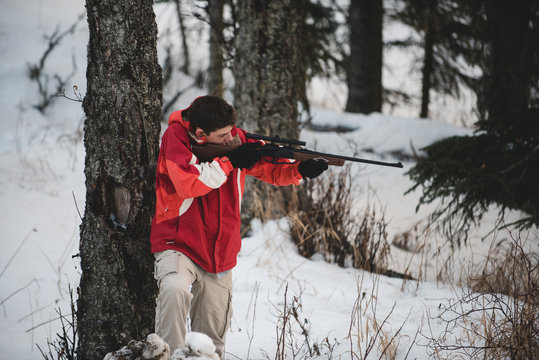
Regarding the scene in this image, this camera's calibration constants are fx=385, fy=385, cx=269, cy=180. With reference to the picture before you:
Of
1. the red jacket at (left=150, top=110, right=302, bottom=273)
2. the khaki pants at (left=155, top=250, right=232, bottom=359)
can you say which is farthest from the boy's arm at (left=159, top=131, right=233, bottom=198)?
the khaki pants at (left=155, top=250, right=232, bottom=359)

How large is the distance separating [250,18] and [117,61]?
2.55 m

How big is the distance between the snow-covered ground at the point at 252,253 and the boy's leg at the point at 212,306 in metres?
0.26

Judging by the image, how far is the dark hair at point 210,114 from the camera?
6.54 ft

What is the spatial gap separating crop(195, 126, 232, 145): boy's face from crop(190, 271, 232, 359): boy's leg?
2.32ft

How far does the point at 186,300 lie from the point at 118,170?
74 cm

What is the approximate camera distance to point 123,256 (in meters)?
2.00

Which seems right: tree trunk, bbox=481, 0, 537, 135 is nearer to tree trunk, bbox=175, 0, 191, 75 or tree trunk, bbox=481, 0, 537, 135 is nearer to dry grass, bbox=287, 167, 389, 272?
dry grass, bbox=287, 167, 389, 272

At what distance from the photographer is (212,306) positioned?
6.66 feet

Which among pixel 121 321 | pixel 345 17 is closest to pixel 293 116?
pixel 121 321

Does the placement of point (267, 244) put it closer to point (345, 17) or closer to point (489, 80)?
point (489, 80)

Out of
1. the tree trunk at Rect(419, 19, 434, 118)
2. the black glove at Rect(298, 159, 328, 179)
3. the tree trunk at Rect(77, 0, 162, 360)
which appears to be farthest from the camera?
the tree trunk at Rect(419, 19, 434, 118)

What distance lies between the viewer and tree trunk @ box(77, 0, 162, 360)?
192 centimetres

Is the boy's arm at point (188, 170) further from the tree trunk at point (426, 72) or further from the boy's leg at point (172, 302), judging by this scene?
the tree trunk at point (426, 72)

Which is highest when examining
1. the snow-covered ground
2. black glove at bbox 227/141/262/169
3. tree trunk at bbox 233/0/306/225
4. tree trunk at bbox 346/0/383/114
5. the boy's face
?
tree trunk at bbox 346/0/383/114
